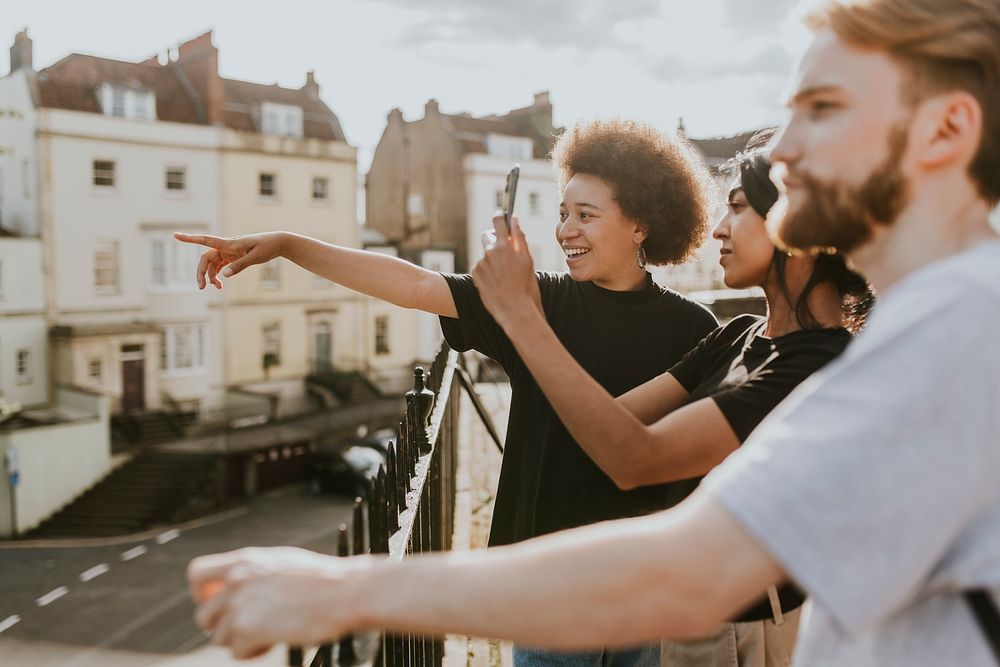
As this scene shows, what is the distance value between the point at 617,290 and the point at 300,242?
1113 mm

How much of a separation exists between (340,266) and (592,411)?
1.37 m

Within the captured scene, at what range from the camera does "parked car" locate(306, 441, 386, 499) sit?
954 inches

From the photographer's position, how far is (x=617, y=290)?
2.87 meters

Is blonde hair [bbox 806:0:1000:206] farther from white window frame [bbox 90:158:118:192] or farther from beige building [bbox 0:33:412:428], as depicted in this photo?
white window frame [bbox 90:158:118:192]

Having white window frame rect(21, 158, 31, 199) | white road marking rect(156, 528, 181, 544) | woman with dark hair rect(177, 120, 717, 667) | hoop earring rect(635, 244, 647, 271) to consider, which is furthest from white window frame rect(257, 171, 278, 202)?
hoop earring rect(635, 244, 647, 271)

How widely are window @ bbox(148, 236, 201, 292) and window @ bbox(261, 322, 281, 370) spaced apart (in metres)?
3.24

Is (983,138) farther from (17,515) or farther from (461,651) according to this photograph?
(17,515)

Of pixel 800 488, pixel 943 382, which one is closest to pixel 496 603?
pixel 800 488

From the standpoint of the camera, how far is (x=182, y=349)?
2817 cm

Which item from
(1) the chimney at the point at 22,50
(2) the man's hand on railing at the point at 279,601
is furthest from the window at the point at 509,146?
(2) the man's hand on railing at the point at 279,601

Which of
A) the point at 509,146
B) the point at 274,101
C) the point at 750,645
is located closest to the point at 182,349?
the point at 274,101

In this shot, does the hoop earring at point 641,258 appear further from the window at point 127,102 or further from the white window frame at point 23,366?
the window at point 127,102

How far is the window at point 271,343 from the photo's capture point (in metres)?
30.2

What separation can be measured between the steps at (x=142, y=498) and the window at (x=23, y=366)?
400 centimetres
